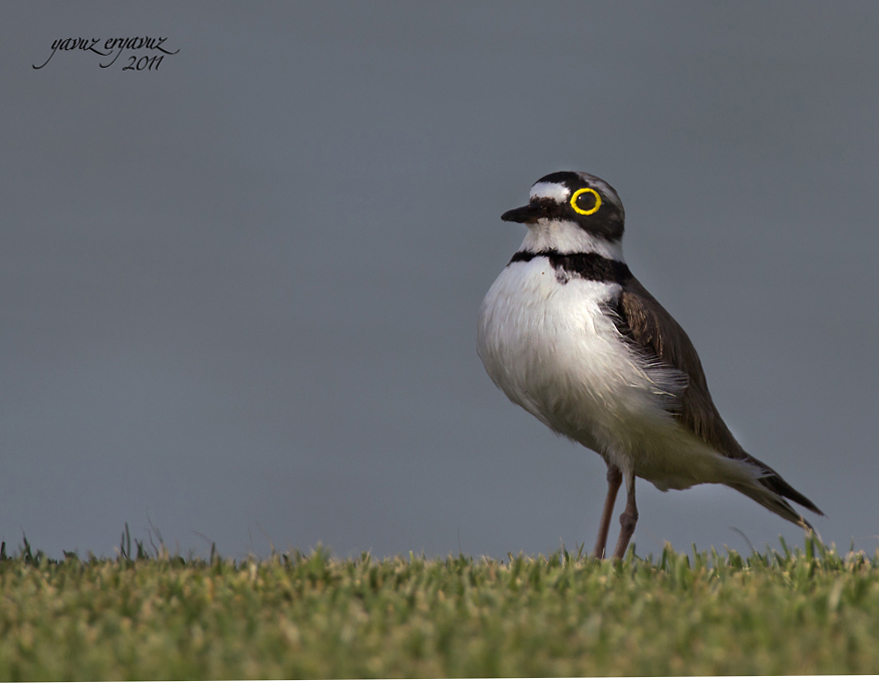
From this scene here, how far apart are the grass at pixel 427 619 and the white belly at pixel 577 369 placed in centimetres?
93

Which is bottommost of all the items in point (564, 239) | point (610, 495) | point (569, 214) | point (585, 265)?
point (610, 495)

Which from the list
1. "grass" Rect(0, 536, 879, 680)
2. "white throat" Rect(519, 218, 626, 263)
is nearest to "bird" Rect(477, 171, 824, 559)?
"white throat" Rect(519, 218, 626, 263)

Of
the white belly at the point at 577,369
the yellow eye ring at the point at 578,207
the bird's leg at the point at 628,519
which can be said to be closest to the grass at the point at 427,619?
the bird's leg at the point at 628,519

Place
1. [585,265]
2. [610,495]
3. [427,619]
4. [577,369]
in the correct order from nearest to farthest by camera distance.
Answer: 1. [427,619]
2. [577,369]
3. [585,265]
4. [610,495]

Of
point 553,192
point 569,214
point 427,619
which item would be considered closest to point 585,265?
point 569,214

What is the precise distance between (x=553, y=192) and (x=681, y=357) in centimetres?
124

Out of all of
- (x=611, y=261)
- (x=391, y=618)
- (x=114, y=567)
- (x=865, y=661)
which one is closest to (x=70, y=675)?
(x=391, y=618)

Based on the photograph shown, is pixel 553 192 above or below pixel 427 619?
above

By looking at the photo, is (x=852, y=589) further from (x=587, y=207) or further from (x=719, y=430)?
(x=587, y=207)

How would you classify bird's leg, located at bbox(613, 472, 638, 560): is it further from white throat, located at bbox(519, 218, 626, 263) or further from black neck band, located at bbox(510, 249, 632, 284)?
white throat, located at bbox(519, 218, 626, 263)

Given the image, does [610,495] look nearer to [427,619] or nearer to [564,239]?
[564,239]

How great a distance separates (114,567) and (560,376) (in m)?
2.51

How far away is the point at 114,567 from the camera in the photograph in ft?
15.0

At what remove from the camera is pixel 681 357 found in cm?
560
